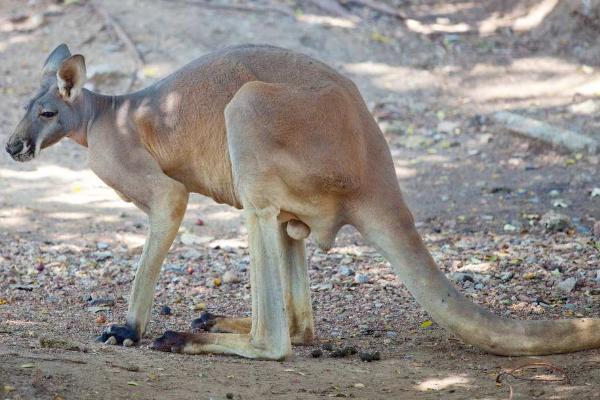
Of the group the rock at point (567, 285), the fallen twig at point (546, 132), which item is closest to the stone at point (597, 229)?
the rock at point (567, 285)

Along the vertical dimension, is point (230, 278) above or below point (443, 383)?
above

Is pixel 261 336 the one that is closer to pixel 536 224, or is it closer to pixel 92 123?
pixel 92 123

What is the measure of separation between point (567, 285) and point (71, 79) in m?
3.03

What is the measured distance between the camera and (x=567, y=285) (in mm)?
5461

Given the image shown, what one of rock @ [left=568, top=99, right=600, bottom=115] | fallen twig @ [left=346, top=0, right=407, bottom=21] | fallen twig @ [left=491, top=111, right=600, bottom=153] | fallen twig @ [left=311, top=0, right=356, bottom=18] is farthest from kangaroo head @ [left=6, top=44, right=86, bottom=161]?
fallen twig @ [left=346, top=0, right=407, bottom=21]

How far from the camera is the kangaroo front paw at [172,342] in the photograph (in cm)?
461

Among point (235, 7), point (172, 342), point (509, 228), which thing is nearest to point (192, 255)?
point (172, 342)

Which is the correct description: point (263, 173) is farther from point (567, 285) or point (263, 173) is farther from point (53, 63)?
point (567, 285)

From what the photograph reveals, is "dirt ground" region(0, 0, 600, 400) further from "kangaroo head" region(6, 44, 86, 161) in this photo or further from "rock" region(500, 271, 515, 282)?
"kangaroo head" region(6, 44, 86, 161)

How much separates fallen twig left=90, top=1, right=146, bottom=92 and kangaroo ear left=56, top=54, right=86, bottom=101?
5.09 meters

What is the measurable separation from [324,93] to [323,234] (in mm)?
695

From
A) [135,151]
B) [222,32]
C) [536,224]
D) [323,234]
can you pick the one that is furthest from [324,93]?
[222,32]

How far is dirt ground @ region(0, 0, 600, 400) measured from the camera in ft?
13.3

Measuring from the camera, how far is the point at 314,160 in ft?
14.7
